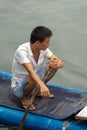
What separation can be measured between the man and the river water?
4.06ft

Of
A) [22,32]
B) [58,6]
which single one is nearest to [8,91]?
[22,32]

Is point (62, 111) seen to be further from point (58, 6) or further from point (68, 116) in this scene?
point (58, 6)

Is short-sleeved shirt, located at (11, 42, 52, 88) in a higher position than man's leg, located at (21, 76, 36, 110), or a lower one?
higher

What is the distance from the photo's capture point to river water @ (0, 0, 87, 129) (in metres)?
5.44

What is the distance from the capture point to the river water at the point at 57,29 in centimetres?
544

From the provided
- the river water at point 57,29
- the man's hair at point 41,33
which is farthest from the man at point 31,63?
the river water at point 57,29

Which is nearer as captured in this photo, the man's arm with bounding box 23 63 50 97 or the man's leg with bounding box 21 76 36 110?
the man's arm with bounding box 23 63 50 97

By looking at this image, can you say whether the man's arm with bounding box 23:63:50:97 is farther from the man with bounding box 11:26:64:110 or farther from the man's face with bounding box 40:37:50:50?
the man's face with bounding box 40:37:50:50

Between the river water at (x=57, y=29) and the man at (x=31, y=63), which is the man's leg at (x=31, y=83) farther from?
the river water at (x=57, y=29)

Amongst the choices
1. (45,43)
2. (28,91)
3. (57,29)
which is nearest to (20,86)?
(28,91)

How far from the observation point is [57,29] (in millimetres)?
6809

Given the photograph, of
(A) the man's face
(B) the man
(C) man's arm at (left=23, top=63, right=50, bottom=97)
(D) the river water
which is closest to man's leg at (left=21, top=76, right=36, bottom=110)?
(B) the man

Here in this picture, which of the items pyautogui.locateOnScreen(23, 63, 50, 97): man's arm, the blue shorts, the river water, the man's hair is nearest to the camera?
pyautogui.locateOnScreen(23, 63, 50, 97): man's arm

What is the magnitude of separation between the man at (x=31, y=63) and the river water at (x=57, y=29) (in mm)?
1238
